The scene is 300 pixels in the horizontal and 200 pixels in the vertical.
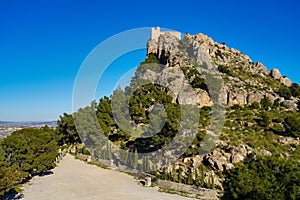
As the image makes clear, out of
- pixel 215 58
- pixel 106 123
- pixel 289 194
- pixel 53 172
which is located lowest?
pixel 53 172

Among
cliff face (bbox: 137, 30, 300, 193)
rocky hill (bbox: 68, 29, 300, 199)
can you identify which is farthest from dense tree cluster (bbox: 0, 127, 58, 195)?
cliff face (bbox: 137, 30, 300, 193)

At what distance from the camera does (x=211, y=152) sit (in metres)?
22.0

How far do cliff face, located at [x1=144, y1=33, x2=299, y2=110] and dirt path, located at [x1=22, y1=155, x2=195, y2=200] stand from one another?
1794 cm

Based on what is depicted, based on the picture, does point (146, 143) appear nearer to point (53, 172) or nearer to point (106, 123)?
point (106, 123)

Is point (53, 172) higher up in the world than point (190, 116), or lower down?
lower down

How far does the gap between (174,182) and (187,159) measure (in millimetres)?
4336

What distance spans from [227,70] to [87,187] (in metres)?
36.7

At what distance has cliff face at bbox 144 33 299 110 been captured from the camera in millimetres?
39812

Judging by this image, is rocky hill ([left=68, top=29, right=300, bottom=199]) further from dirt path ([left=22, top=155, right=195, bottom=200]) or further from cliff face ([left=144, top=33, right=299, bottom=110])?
dirt path ([left=22, top=155, right=195, bottom=200])

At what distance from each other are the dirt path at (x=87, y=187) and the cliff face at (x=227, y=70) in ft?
58.9

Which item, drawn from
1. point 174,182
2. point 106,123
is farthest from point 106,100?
point 174,182

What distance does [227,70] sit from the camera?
47688mm

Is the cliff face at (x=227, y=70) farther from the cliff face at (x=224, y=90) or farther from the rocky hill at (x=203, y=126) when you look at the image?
the rocky hill at (x=203, y=126)

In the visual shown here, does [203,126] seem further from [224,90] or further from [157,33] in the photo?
[157,33]
